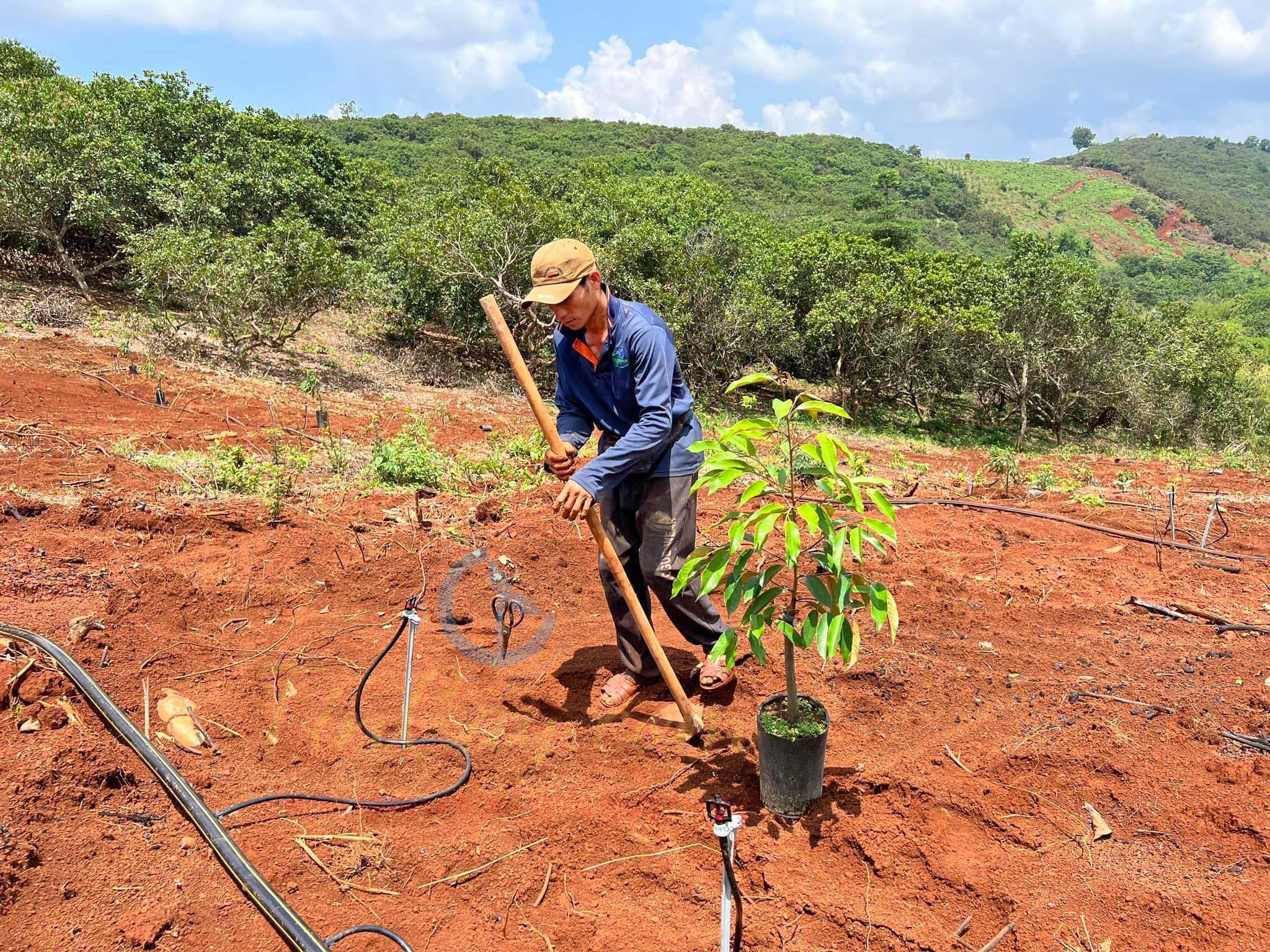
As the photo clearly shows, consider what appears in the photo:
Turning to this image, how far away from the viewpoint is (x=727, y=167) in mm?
54062

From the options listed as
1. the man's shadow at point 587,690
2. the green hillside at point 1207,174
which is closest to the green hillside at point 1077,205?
the green hillside at point 1207,174

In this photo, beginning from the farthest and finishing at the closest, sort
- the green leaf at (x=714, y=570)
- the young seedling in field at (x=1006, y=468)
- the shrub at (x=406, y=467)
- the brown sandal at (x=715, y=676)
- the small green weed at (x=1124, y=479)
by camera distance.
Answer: the small green weed at (x=1124, y=479)
the young seedling in field at (x=1006, y=468)
the shrub at (x=406, y=467)
the brown sandal at (x=715, y=676)
the green leaf at (x=714, y=570)

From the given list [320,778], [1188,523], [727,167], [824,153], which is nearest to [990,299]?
[1188,523]

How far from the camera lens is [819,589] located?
2.26 m

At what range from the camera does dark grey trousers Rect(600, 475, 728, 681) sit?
305cm

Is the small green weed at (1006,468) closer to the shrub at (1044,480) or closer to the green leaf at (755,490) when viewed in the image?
the shrub at (1044,480)

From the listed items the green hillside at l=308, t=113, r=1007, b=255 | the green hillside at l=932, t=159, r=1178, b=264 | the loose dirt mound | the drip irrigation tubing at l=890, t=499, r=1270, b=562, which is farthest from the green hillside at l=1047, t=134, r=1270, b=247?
the drip irrigation tubing at l=890, t=499, r=1270, b=562

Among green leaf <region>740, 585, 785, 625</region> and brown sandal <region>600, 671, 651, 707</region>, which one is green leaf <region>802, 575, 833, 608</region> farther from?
brown sandal <region>600, 671, 651, 707</region>

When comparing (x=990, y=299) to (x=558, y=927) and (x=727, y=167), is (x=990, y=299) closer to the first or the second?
(x=558, y=927)

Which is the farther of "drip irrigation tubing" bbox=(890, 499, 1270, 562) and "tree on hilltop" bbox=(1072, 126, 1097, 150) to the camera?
"tree on hilltop" bbox=(1072, 126, 1097, 150)

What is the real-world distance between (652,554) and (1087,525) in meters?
4.35

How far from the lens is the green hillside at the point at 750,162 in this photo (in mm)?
41656

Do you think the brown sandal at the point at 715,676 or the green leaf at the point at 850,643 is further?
the brown sandal at the point at 715,676

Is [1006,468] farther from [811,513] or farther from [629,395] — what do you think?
[811,513]
